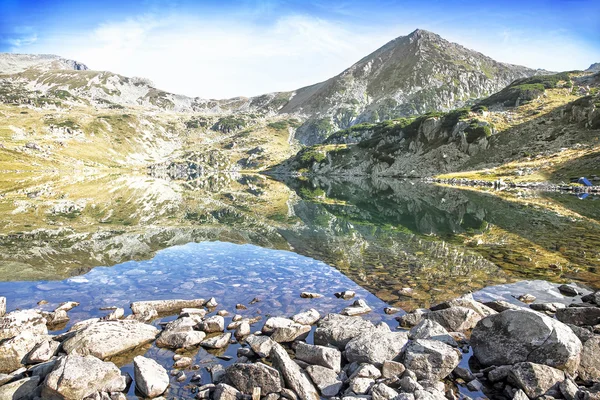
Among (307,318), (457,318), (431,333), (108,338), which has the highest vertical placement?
(108,338)

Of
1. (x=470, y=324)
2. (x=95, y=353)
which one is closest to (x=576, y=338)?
(x=470, y=324)

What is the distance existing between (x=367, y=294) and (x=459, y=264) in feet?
35.4

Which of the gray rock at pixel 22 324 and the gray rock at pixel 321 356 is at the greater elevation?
the gray rock at pixel 22 324

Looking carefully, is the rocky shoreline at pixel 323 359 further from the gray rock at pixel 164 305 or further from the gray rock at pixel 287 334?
the gray rock at pixel 164 305

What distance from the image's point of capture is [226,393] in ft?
33.0

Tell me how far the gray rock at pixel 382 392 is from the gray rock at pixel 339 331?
12.0ft

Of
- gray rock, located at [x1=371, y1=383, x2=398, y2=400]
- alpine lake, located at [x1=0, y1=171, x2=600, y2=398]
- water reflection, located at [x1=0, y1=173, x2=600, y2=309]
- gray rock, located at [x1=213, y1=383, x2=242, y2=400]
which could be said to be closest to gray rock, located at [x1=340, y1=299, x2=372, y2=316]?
alpine lake, located at [x1=0, y1=171, x2=600, y2=398]

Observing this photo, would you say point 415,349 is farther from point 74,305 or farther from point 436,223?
point 436,223

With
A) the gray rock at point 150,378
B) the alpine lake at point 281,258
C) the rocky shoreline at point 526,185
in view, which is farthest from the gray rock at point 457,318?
the rocky shoreline at point 526,185

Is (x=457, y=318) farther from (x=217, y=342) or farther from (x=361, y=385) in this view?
(x=217, y=342)

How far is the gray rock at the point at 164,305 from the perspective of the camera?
17.2m

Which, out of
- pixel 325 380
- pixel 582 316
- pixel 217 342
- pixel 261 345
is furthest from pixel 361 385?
pixel 582 316

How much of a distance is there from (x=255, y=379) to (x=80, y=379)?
5.23 metres

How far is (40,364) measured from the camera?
11.6m
